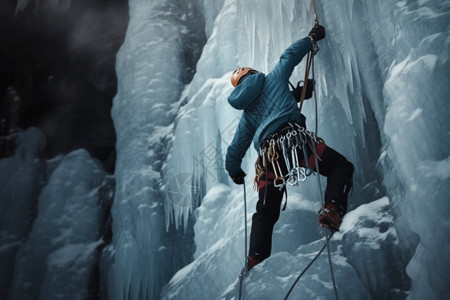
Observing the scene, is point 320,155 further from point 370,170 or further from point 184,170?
point 184,170

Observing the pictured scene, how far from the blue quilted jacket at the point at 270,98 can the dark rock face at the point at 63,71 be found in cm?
510

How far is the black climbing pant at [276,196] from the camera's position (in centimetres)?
193

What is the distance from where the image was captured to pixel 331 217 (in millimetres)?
1818

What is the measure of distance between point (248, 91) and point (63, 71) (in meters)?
6.12

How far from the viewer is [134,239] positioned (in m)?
4.68

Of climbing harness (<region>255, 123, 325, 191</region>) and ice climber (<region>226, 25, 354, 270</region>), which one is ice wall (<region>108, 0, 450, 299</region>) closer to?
ice climber (<region>226, 25, 354, 270</region>)

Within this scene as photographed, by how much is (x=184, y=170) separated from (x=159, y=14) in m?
2.76

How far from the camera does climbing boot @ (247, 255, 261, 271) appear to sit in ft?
6.96

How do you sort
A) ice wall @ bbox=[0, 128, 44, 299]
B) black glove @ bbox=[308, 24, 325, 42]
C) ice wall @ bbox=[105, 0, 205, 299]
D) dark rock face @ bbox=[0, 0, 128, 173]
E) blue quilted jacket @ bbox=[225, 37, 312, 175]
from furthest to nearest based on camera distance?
dark rock face @ bbox=[0, 0, 128, 173]
ice wall @ bbox=[0, 128, 44, 299]
ice wall @ bbox=[105, 0, 205, 299]
black glove @ bbox=[308, 24, 325, 42]
blue quilted jacket @ bbox=[225, 37, 312, 175]

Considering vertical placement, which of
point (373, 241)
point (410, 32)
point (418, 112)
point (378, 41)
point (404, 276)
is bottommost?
point (404, 276)

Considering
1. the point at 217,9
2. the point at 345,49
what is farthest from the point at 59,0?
the point at 345,49

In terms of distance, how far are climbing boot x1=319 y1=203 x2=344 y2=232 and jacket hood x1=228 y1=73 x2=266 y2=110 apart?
0.74 m

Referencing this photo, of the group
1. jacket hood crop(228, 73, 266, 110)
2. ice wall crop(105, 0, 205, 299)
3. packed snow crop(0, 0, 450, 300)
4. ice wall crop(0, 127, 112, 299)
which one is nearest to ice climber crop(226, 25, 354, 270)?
jacket hood crop(228, 73, 266, 110)

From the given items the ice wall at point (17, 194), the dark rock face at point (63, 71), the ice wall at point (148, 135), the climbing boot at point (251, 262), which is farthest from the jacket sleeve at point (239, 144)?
the ice wall at point (17, 194)
